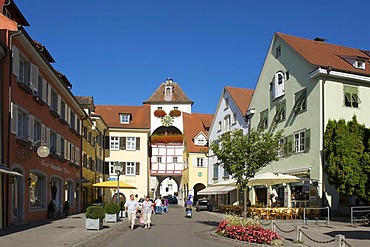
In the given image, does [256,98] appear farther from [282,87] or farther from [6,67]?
[6,67]

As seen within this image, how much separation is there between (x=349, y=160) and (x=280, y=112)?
10.9m

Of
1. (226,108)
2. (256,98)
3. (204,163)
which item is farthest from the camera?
(204,163)

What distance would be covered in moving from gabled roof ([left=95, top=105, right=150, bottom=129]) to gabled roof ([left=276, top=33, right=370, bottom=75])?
30.9 metres

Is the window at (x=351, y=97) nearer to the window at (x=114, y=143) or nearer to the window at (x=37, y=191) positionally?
the window at (x=37, y=191)

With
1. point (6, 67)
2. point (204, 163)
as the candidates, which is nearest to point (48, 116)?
point (6, 67)

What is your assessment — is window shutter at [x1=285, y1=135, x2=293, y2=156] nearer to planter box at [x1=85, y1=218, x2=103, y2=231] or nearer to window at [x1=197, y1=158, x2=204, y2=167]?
planter box at [x1=85, y1=218, x2=103, y2=231]

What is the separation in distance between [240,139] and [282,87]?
15288 mm

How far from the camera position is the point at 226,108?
5219 centimetres

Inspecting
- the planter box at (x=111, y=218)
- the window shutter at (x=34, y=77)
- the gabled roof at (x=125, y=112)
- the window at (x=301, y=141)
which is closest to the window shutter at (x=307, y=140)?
the window at (x=301, y=141)

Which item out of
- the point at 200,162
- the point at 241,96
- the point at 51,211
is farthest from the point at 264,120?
the point at 200,162

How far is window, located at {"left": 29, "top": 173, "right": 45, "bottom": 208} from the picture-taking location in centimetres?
2631

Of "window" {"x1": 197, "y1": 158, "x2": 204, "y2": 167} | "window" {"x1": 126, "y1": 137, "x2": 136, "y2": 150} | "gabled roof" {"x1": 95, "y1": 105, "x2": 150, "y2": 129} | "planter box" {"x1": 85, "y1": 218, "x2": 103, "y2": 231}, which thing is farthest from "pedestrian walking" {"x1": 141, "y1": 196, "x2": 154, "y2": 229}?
"window" {"x1": 197, "y1": 158, "x2": 204, "y2": 167}

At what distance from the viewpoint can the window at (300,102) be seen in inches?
1341

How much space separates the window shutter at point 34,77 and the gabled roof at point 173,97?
52.7 meters
